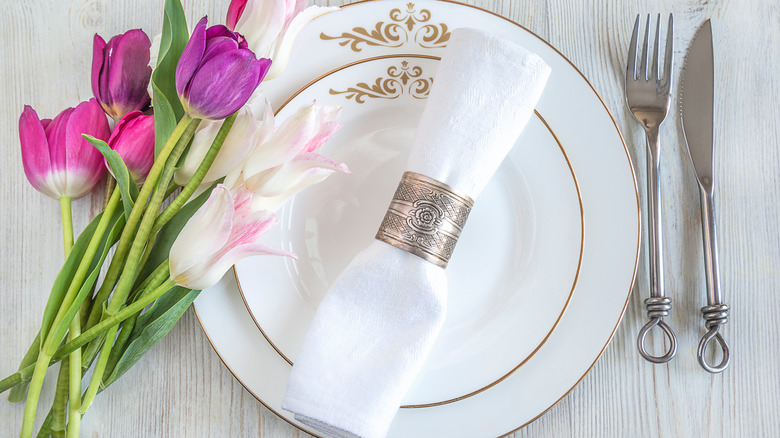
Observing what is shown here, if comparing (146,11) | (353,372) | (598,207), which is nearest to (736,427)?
(598,207)

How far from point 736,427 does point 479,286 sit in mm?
306

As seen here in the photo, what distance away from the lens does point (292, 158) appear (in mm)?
396

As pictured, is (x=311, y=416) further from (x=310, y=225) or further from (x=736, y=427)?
(x=736, y=427)

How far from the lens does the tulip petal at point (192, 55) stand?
0.38 meters

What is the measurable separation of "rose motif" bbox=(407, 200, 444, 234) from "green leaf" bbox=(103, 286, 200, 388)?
20cm

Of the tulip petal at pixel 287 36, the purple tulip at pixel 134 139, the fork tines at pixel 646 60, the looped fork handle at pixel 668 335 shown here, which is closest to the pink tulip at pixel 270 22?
the tulip petal at pixel 287 36

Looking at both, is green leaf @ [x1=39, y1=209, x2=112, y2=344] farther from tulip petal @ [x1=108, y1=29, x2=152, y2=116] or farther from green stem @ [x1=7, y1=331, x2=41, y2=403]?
tulip petal @ [x1=108, y1=29, x2=152, y2=116]

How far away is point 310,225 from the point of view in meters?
0.53

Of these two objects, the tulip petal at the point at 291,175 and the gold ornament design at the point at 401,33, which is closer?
the tulip petal at the point at 291,175

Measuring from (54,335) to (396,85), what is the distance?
1.21ft

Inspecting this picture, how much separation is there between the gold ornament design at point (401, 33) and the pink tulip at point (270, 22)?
9 centimetres

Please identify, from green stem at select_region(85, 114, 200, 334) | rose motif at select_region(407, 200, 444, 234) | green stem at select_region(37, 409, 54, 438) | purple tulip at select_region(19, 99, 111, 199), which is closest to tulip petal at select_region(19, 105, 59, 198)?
purple tulip at select_region(19, 99, 111, 199)

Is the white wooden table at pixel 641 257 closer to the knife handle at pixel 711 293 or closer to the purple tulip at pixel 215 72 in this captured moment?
the knife handle at pixel 711 293

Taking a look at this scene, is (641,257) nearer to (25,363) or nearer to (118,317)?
(118,317)
